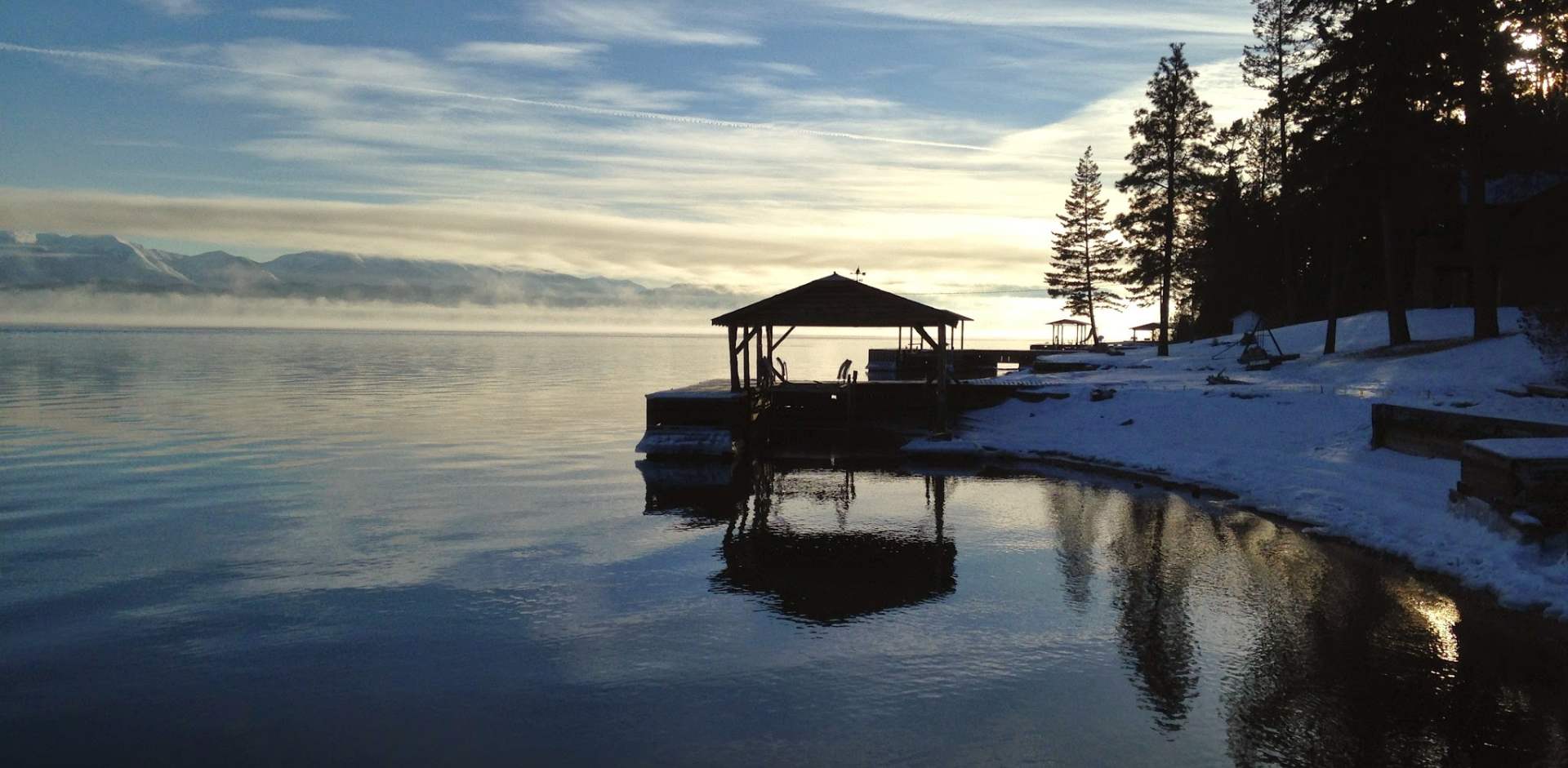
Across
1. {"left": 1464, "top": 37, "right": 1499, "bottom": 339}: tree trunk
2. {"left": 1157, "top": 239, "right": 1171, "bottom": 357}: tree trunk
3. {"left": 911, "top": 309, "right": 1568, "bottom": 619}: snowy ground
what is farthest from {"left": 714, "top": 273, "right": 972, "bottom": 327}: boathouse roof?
{"left": 1157, "top": 239, "right": 1171, "bottom": 357}: tree trunk

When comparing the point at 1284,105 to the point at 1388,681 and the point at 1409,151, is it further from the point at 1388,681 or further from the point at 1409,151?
the point at 1388,681

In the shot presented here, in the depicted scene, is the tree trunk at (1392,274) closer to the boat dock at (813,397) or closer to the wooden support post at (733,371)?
the boat dock at (813,397)

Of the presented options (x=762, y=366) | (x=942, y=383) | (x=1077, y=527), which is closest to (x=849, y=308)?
(x=942, y=383)

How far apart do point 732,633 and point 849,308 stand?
1889cm

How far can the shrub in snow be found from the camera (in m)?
23.0

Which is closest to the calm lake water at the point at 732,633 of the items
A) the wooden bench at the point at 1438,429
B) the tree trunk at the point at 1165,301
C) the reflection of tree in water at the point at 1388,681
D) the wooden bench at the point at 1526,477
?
the reflection of tree in water at the point at 1388,681

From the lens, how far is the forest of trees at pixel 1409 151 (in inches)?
1287

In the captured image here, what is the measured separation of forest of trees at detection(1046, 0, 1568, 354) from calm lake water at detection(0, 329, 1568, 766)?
66.1 ft

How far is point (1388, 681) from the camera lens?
392 inches

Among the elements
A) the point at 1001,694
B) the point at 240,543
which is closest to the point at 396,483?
the point at 240,543

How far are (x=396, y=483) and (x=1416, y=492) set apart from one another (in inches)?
858

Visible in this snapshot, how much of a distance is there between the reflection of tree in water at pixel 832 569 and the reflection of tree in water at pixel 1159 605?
2.59 meters

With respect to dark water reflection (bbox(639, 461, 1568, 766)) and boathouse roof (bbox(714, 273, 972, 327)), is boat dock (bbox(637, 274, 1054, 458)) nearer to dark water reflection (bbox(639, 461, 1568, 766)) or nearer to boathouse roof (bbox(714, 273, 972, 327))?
boathouse roof (bbox(714, 273, 972, 327))

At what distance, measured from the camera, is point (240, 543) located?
17203 mm
